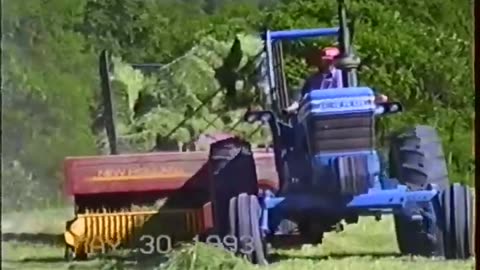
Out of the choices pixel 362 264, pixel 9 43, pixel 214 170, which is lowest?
pixel 362 264

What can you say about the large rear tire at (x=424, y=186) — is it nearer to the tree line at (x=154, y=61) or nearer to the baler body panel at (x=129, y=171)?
the tree line at (x=154, y=61)

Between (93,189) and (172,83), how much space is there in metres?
0.13

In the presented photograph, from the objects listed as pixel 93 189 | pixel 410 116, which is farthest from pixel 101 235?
pixel 410 116

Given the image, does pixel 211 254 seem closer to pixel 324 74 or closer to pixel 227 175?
pixel 227 175

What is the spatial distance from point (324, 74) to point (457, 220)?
196 mm

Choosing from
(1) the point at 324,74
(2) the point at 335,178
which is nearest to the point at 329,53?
(1) the point at 324,74

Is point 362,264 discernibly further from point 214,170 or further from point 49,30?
point 49,30

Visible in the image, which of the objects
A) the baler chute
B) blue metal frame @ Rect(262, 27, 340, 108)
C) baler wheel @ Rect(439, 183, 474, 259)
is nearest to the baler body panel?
the baler chute

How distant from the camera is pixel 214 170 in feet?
3.69

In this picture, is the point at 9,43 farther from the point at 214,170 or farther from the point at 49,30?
the point at 214,170

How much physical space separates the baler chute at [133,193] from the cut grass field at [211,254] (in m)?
0.01

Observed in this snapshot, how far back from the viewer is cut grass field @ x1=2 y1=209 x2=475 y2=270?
112 centimetres

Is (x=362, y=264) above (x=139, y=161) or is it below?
below

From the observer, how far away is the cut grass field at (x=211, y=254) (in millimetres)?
1116
